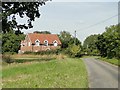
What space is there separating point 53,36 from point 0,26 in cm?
8073

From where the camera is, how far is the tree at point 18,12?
129 ft

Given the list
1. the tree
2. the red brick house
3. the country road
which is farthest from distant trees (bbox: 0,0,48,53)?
the red brick house

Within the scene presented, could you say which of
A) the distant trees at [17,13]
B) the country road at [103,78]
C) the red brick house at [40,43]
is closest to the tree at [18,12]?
the distant trees at [17,13]

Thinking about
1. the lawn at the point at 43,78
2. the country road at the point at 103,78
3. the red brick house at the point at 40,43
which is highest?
the red brick house at the point at 40,43

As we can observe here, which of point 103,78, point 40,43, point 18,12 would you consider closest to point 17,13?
point 18,12

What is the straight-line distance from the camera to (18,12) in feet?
135

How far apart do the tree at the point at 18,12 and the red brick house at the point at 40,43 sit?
228 feet

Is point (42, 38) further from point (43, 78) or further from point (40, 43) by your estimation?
point (43, 78)

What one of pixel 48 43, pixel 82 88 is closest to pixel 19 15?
pixel 82 88

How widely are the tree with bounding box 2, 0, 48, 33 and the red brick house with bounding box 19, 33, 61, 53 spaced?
228ft

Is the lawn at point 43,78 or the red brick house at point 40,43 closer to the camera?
the lawn at point 43,78

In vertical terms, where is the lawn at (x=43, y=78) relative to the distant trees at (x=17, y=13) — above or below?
below

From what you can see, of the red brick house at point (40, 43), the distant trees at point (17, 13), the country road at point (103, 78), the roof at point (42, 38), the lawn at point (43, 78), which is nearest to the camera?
the lawn at point (43, 78)

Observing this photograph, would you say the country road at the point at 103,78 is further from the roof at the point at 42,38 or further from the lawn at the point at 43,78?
the roof at the point at 42,38
